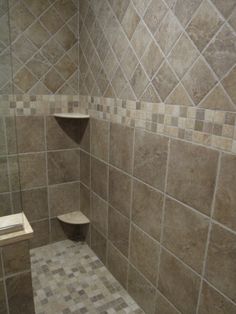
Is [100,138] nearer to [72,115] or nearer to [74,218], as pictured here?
[72,115]

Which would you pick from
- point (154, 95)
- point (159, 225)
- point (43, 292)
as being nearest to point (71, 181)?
point (43, 292)

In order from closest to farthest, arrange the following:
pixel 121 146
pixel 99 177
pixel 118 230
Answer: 1. pixel 121 146
2. pixel 118 230
3. pixel 99 177

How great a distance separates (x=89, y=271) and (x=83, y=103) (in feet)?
3.77

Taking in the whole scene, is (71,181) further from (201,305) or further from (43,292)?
(201,305)

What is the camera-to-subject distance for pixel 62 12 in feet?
5.16

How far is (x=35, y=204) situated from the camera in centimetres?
180

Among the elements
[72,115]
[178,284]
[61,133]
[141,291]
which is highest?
[72,115]

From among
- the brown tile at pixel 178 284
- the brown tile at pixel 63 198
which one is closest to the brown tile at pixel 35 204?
the brown tile at pixel 63 198

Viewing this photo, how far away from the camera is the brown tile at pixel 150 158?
1.08 m

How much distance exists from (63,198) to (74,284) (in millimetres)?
611

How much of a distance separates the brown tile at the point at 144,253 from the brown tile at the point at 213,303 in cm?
27

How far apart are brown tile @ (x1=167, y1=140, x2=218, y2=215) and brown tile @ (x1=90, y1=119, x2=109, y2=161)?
55cm

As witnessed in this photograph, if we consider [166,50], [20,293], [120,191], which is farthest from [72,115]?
[20,293]

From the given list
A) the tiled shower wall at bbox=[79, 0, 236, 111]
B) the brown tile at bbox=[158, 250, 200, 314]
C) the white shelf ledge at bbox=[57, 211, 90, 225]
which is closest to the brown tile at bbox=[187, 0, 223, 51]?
the tiled shower wall at bbox=[79, 0, 236, 111]
